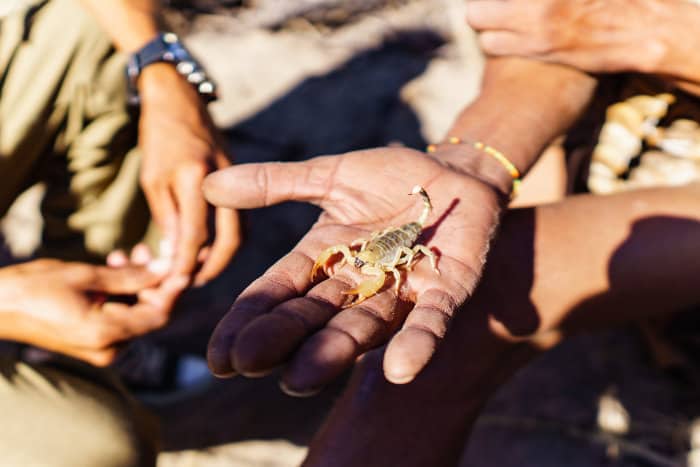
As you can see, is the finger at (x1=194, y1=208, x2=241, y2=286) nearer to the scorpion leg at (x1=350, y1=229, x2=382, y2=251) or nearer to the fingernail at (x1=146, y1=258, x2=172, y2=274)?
the fingernail at (x1=146, y1=258, x2=172, y2=274)

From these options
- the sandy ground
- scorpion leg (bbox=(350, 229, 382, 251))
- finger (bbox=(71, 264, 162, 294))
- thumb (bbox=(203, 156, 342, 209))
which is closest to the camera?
thumb (bbox=(203, 156, 342, 209))

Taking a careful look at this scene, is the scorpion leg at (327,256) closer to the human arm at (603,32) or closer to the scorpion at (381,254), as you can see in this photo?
the scorpion at (381,254)

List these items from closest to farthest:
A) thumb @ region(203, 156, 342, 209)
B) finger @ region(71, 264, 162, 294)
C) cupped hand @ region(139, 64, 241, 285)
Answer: thumb @ region(203, 156, 342, 209) → finger @ region(71, 264, 162, 294) → cupped hand @ region(139, 64, 241, 285)

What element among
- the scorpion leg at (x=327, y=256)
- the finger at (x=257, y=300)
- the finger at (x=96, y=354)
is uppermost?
the finger at (x=257, y=300)

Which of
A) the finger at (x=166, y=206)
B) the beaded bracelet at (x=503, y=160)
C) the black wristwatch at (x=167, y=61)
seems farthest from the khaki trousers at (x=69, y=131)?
the beaded bracelet at (x=503, y=160)

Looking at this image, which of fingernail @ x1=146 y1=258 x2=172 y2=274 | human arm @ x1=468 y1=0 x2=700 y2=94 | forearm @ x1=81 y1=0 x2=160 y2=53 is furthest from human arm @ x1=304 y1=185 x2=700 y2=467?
forearm @ x1=81 y1=0 x2=160 y2=53

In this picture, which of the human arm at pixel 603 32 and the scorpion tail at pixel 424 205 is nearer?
the scorpion tail at pixel 424 205
